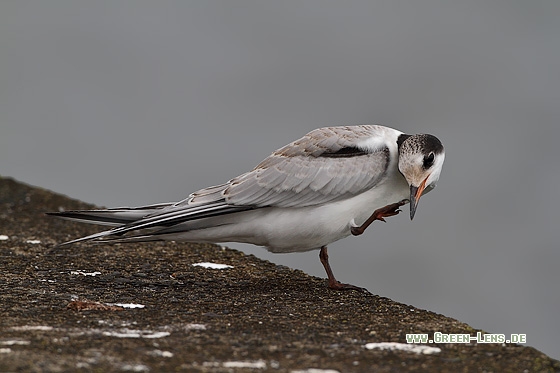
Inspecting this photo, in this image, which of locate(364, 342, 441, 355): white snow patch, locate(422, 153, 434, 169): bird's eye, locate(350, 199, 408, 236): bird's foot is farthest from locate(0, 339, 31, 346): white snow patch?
locate(422, 153, 434, 169): bird's eye

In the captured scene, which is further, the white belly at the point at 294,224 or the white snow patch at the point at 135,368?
the white belly at the point at 294,224

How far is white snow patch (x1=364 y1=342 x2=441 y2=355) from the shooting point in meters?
3.36

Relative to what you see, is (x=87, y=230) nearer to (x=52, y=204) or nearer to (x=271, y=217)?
(x=52, y=204)

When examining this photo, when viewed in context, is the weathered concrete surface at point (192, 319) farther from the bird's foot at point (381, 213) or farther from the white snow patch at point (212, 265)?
the bird's foot at point (381, 213)

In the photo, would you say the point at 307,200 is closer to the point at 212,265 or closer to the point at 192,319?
the point at 212,265

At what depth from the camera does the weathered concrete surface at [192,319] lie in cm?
312

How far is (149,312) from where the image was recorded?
4.01 m

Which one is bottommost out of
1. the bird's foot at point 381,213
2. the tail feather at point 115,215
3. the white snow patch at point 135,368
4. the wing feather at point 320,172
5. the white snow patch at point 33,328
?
the white snow patch at point 135,368

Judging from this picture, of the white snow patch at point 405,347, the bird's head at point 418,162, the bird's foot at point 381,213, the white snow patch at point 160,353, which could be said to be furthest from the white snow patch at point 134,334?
the bird's head at point 418,162

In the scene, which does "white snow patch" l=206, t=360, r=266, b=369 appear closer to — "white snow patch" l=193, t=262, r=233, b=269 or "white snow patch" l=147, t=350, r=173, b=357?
"white snow patch" l=147, t=350, r=173, b=357

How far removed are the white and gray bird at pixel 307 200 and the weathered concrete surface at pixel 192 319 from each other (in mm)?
301

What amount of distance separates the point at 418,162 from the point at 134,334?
1.93 metres

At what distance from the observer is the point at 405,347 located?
3.42 metres

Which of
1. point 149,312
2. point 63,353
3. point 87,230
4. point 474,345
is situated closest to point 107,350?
point 63,353
